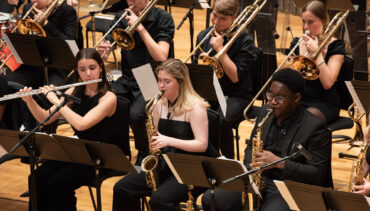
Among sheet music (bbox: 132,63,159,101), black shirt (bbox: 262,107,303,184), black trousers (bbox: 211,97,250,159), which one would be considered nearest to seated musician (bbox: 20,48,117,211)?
sheet music (bbox: 132,63,159,101)

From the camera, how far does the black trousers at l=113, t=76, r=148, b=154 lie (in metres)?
4.46

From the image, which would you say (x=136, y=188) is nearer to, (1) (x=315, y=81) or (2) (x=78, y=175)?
(2) (x=78, y=175)

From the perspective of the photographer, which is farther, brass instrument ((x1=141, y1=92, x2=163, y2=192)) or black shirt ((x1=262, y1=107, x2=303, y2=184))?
brass instrument ((x1=141, y1=92, x2=163, y2=192))

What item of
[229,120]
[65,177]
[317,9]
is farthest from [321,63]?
[65,177]

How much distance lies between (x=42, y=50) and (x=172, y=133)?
4.94 ft

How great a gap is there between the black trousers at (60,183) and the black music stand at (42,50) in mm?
1008

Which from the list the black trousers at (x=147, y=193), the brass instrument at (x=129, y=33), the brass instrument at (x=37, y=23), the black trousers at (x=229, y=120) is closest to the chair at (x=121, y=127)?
the black trousers at (x=147, y=193)

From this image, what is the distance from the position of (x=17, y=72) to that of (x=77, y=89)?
1577 mm

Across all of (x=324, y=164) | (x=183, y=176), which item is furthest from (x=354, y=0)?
(x=183, y=176)

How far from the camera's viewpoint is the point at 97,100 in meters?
4.04

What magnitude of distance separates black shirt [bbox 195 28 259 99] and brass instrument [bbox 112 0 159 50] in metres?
0.61

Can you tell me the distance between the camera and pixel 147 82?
13.6 feet

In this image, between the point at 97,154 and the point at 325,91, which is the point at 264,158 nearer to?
the point at 97,154

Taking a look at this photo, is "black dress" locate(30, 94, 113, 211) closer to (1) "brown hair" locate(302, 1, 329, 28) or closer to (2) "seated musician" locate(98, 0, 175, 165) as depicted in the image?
(2) "seated musician" locate(98, 0, 175, 165)
